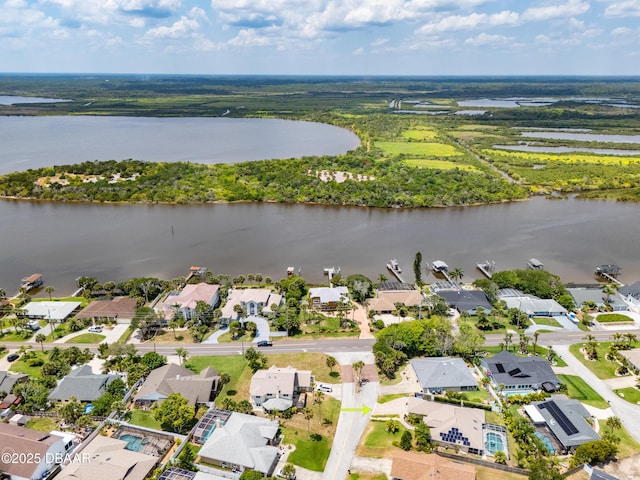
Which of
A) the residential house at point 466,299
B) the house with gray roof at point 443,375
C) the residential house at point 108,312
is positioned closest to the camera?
the house with gray roof at point 443,375

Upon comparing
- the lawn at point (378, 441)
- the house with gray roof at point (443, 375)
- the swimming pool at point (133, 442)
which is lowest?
the lawn at point (378, 441)

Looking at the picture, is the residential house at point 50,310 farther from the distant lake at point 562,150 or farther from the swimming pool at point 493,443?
the distant lake at point 562,150

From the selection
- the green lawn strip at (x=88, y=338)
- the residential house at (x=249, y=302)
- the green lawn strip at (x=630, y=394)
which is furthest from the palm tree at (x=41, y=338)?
the green lawn strip at (x=630, y=394)

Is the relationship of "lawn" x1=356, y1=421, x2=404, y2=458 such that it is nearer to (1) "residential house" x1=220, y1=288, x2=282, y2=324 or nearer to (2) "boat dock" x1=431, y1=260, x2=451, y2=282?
A: (1) "residential house" x1=220, y1=288, x2=282, y2=324

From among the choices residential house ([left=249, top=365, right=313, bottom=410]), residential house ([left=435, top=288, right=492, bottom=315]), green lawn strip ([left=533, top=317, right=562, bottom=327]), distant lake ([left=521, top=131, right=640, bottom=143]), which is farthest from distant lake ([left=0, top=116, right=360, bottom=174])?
residential house ([left=249, top=365, right=313, bottom=410])

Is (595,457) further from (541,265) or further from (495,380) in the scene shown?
(541,265)

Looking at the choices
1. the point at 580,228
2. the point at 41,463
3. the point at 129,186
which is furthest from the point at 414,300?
the point at 129,186

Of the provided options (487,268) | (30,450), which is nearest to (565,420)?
(487,268)
